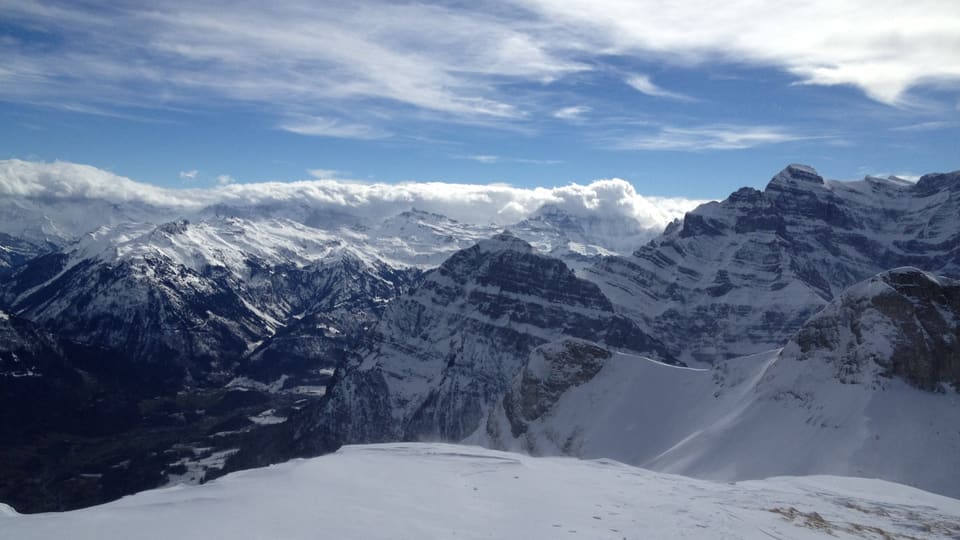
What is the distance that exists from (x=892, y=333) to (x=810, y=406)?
1277 centimetres

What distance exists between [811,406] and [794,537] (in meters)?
62.3

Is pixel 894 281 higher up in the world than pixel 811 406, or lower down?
higher up

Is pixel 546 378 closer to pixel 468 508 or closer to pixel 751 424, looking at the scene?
pixel 751 424

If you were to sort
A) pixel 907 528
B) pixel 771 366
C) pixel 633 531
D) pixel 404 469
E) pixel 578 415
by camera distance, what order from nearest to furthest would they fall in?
pixel 633 531 → pixel 907 528 → pixel 404 469 → pixel 771 366 → pixel 578 415

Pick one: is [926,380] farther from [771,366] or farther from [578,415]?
[578,415]

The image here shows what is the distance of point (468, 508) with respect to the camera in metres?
29.2

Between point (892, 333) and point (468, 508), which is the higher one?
point (892, 333)

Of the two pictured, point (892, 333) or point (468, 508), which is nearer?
point (468, 508)

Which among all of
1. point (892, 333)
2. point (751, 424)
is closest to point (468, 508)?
point (751, 424)

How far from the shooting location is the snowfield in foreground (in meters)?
24.5

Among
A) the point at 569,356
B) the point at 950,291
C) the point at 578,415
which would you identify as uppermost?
the point at 950,291

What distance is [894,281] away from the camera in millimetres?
91188

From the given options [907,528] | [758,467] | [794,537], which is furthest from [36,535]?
[758,467]

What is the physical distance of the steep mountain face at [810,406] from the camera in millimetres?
76375
